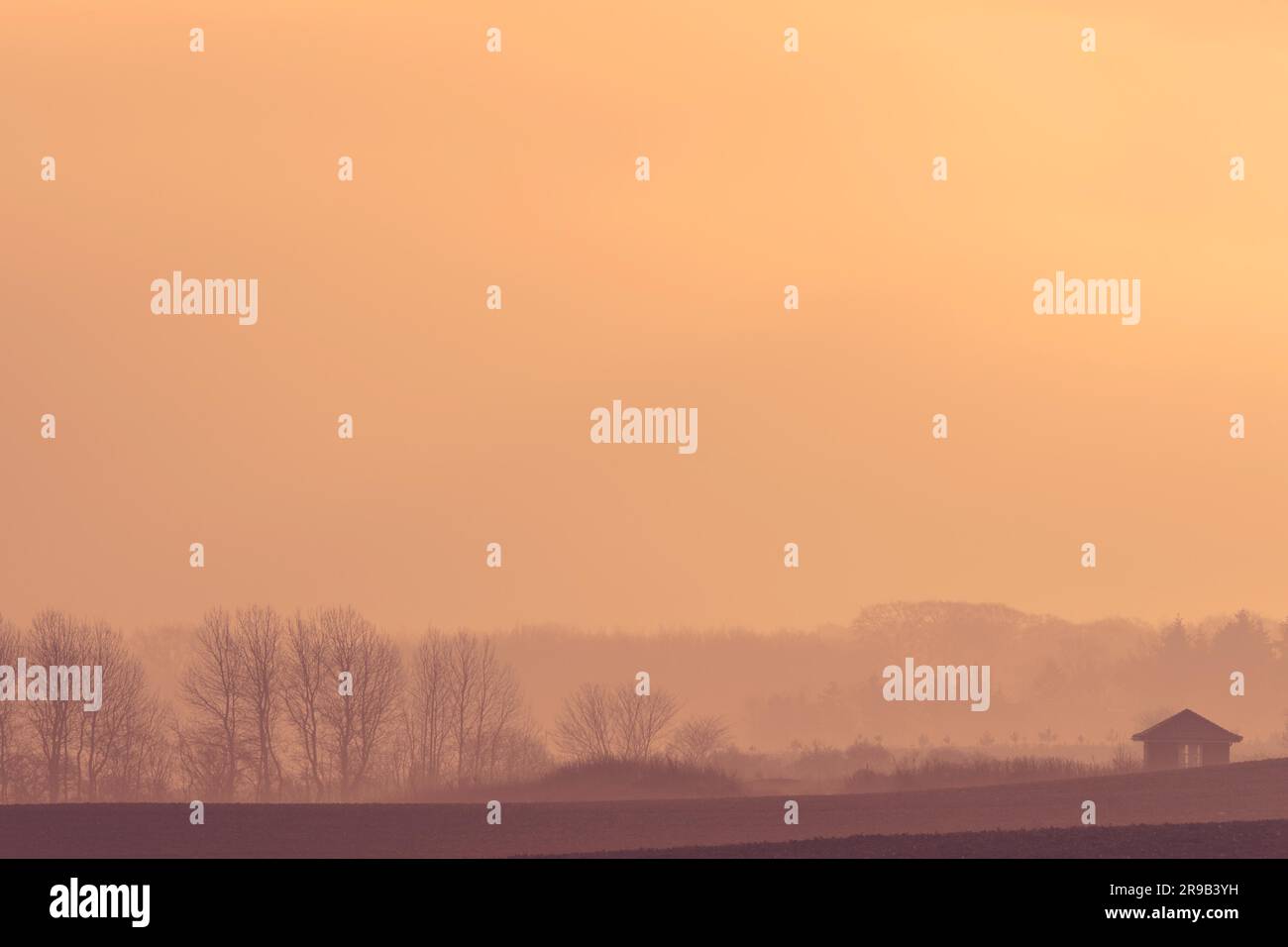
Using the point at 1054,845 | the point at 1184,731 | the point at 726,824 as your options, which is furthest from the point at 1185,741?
the point at 1054,845

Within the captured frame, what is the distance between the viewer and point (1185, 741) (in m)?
78.8

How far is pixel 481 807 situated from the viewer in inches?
2218

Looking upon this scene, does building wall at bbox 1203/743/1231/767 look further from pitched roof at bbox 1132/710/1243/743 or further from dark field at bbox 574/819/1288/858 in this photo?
dark field at bbox 574/819/1288/858

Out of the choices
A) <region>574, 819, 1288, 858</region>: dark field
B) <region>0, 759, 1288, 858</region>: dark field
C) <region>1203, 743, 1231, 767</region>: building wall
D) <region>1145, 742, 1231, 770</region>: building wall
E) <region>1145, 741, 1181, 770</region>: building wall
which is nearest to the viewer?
<region>574, 819, 1288, 858</region>: dark field

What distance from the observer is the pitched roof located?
7856cm

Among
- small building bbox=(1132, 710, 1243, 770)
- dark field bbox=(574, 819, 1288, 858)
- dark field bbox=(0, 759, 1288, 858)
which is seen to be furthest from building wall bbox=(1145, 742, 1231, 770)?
dark field bbox=(574, 819, 1288, 858)

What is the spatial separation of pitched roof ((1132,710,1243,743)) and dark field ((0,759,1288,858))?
1433cm

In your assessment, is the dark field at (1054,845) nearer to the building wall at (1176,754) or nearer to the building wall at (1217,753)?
the building wall at (1176,754)

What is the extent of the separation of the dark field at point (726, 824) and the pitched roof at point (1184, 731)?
47.0 feet

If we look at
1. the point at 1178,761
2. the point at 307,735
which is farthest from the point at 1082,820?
the point at 307,735
